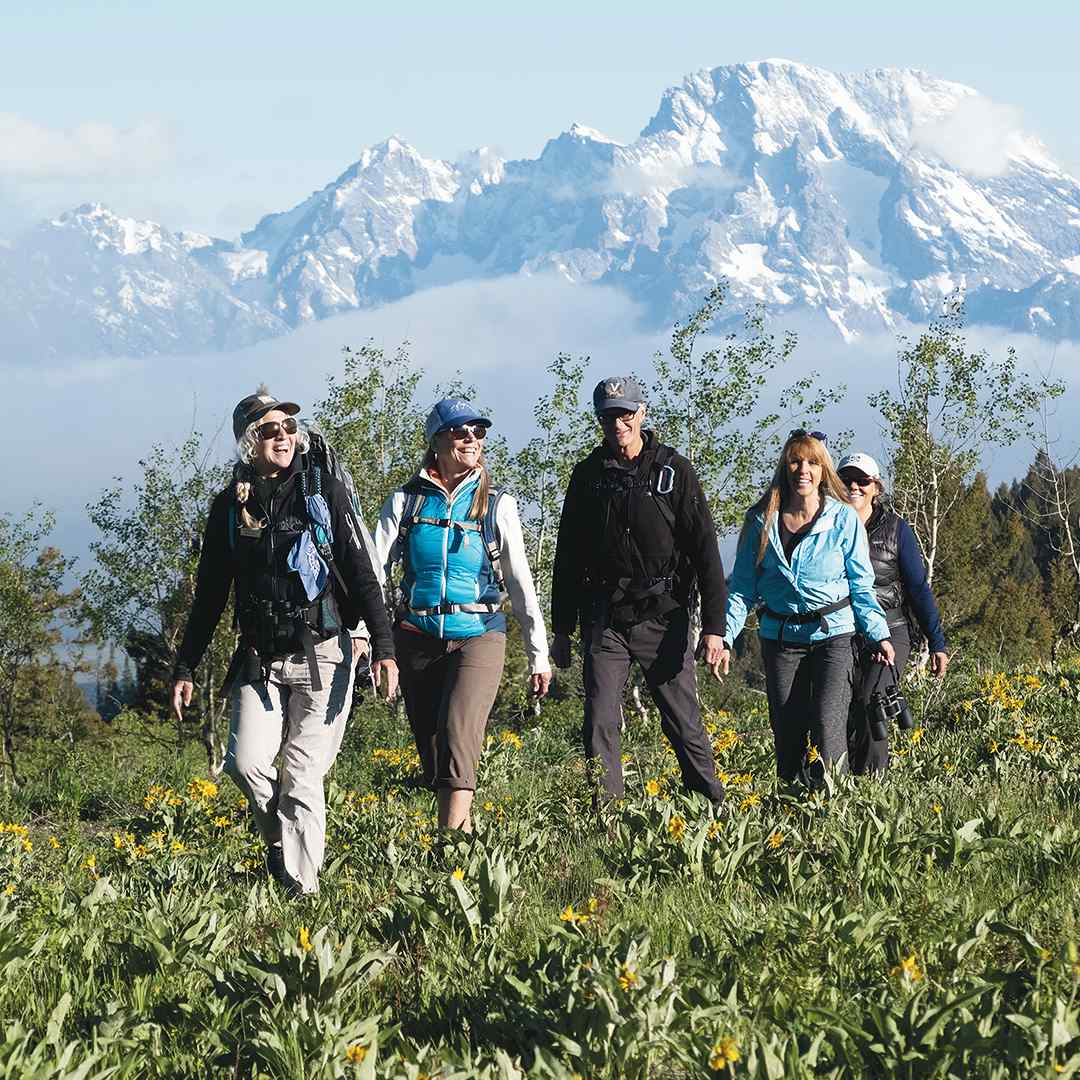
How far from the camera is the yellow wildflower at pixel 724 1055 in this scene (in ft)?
9.80

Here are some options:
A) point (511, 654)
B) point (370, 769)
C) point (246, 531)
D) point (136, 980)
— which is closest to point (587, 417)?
point (511, 654)

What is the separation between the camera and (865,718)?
309 inches

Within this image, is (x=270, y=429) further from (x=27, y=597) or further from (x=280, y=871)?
(x=27, y=597)

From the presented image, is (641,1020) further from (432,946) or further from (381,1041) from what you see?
(432,946)

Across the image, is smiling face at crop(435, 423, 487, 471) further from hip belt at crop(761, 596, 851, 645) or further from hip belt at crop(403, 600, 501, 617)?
hip belt at crop(761, 596, 851, 645)

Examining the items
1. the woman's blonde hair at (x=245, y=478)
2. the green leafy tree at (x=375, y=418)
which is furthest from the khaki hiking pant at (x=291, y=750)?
the green leafy tree at (x=375, y=418)

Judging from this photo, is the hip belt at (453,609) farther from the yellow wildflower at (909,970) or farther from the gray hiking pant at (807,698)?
the yellow wildflower at (909,970)

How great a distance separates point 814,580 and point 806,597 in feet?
0.33

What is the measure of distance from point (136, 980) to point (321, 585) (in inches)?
87.6

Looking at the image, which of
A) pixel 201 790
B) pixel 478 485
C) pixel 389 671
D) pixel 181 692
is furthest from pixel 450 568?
pixel 201 790

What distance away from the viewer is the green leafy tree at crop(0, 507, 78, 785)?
42250 mm

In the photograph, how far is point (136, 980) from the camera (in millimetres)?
4086

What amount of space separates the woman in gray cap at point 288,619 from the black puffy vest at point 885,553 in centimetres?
322

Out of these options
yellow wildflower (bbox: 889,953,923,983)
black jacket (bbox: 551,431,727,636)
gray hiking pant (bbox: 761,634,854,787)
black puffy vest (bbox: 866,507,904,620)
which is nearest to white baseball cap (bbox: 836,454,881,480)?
black puffy vest (bbox: 866,507,904,620)
